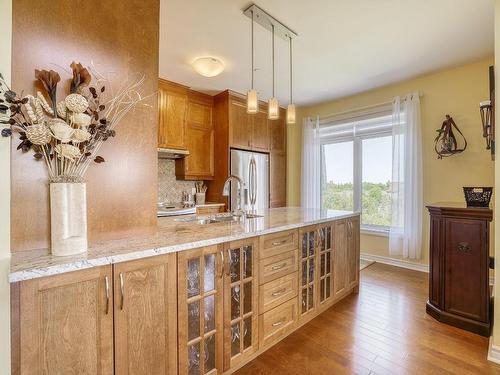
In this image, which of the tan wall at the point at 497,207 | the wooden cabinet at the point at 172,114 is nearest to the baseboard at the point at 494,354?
the tan wall at the point at 497,207

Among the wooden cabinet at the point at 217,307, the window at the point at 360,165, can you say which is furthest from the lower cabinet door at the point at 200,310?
the window at the point at 360,165

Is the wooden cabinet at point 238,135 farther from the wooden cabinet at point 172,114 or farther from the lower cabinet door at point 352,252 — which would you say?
the lower cabinet door at point 352,252

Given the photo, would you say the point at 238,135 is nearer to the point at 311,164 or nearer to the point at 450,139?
the point at 311,164

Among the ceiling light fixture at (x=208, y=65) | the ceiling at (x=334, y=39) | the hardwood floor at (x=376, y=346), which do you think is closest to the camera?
the hardwood floor at (x=376, y=346)

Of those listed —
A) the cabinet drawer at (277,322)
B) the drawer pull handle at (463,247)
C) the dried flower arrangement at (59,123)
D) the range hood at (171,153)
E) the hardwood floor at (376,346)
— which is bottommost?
the hardwood floor at (376,346)

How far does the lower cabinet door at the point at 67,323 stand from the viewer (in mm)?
935

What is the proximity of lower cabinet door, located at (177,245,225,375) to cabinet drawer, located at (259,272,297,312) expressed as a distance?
36 centimetres

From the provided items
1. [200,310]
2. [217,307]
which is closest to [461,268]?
[217,307]

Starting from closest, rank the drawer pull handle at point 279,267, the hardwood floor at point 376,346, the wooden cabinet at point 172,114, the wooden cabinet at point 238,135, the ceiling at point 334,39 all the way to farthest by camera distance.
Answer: the hardwood floor at point 376,346 < the drawer pull handle at point 279,267 < the ceiling at point 334,39 < the wooden cabinet at point 172,114 < the wooden cabinet at point 238,135

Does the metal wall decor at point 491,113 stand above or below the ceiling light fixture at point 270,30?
below

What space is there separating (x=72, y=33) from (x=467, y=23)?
3.08 metres

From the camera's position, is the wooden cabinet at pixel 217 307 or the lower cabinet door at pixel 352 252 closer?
the wooden cabinet at pixel 217 307

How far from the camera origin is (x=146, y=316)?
121cm

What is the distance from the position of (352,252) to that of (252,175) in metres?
2.08
